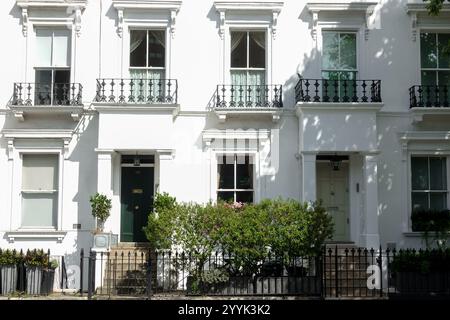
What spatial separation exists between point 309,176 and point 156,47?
579 cm

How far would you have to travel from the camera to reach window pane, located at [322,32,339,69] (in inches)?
687

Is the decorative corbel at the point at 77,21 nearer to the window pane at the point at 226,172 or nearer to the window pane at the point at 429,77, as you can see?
the window pane at the point at 226,172

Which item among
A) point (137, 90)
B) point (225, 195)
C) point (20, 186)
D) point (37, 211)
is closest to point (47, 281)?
point (37, 211)

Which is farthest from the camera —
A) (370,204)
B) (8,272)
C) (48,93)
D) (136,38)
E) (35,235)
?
(136,38)

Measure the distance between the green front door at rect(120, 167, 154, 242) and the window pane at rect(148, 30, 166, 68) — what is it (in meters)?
3.14

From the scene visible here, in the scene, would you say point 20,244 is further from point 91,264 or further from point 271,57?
point 271,57

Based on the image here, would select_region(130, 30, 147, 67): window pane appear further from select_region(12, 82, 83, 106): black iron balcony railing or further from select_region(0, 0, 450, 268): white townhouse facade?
select_region(12, 82, 83, 106): black iron balcony railing

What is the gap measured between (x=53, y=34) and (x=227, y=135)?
585 cm

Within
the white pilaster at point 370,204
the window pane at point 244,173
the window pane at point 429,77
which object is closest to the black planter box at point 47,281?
the window pane at point 244,173

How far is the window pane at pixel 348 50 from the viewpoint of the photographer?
17.5 m

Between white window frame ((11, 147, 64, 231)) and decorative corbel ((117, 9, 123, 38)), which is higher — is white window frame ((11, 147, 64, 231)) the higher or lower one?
the lower one

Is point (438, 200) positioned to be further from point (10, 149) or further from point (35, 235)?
point (10, 149)

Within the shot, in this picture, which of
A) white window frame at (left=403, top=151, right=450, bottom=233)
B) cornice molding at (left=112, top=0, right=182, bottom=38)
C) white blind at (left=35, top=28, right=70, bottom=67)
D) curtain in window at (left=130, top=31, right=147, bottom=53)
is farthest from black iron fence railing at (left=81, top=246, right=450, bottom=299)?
cornice molding at (left=112, top=0, right=182, bottom=38)

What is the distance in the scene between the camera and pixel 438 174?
17.3m
